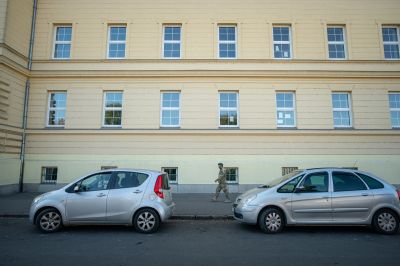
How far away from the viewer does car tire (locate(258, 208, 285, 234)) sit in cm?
665

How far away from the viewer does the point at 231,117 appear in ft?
46.2

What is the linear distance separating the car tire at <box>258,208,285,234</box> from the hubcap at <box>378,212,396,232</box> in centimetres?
253

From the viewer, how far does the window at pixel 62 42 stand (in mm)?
14906

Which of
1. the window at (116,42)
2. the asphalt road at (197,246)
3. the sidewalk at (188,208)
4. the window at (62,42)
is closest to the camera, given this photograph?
the asphalt road at (197,246)

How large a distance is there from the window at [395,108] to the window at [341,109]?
2.37m

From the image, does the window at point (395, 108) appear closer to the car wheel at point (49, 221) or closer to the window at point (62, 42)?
the car wheel at point (49, 221)

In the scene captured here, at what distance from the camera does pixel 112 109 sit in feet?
46.8

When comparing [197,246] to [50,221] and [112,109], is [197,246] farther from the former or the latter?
[112,109]

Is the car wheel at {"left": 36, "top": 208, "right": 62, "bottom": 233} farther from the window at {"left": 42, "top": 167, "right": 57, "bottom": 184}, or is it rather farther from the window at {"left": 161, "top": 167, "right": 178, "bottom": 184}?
the window at {"left": 42, "top": 167, "right": 57, "bottom": 184}

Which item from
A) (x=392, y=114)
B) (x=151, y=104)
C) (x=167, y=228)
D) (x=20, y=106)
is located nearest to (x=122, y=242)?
(x=167, y=228)

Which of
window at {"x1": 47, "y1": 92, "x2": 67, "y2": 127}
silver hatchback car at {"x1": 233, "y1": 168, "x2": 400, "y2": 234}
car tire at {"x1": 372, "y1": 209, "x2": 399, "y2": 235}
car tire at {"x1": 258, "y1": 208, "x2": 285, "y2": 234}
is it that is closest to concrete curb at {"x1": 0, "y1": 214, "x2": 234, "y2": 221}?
silver hatchback car at {"x1": 233, "y1": 168, "x2": 400, "y2": 234}

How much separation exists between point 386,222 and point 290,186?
102 inches

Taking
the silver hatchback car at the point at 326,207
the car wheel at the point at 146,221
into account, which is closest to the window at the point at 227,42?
the silver hatchback car at the point at 326,207

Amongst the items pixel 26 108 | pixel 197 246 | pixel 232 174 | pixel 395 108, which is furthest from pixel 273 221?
pixel 26 108
